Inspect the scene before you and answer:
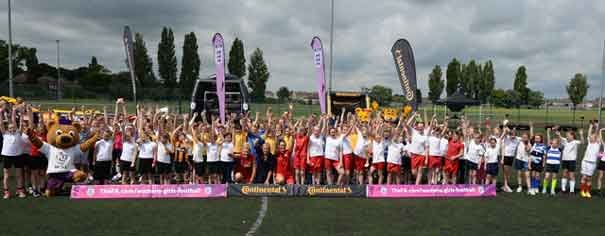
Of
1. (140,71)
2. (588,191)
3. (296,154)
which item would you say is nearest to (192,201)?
(296,154)

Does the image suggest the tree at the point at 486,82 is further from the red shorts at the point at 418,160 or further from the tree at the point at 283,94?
the red shorts at the point at 418,160

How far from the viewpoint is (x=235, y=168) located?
9680 mm

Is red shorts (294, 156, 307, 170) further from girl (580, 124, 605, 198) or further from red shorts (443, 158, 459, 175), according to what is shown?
girl (580, 124, 605, 198)

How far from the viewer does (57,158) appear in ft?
27.5

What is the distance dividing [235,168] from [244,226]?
3.20 metres

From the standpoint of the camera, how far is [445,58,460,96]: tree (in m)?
70.2

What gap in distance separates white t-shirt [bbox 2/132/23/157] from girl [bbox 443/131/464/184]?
9.13 metres

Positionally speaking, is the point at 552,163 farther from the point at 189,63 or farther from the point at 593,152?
the point at 189,63

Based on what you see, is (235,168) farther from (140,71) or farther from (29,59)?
(29,59)

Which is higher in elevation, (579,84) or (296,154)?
(579,84)

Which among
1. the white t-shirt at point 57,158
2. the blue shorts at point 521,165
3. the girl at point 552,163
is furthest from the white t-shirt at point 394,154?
the white t-shirt at point 57,158

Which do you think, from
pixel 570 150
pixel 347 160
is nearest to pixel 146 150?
pixel 347 160

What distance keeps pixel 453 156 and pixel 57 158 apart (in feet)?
27.8

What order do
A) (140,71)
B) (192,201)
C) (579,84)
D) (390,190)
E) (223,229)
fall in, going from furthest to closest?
(579,84) < (140,71) < (390,190) < (192,201) < (223,229)
